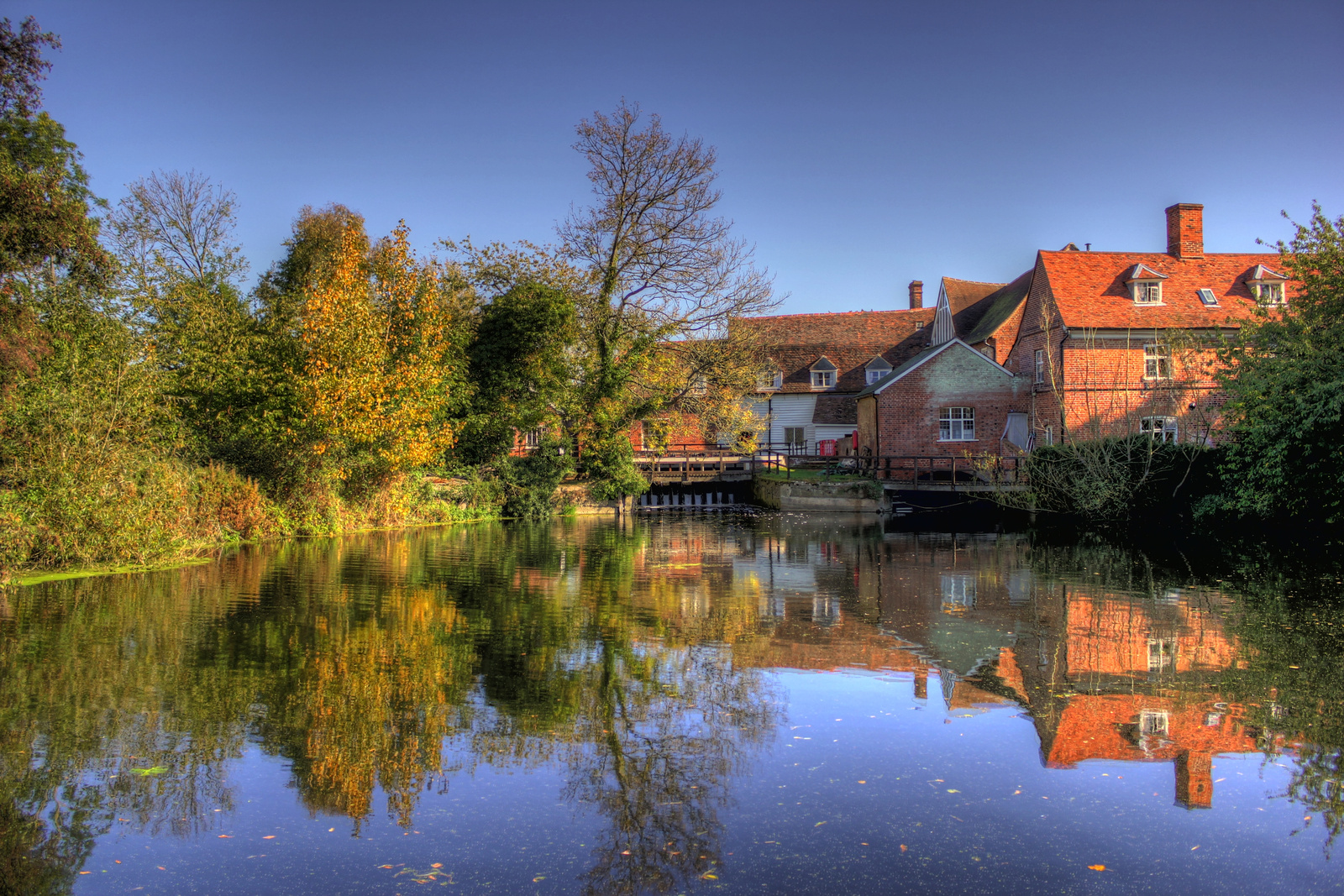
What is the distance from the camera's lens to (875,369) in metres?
53.2

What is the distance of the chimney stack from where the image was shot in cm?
6112

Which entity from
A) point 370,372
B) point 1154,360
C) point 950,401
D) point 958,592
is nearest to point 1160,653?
point 958,592

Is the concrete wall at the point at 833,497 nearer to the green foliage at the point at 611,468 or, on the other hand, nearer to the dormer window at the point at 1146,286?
the green foliage at the point at 611,468

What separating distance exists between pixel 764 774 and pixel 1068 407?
34.2 meters

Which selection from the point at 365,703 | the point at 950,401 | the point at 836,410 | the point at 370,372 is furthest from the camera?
the point at 836,410

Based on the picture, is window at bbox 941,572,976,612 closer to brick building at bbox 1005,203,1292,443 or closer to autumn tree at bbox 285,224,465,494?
autumn tree at bbox 285,224,465,494

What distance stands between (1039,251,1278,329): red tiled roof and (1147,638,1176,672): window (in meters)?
28.2

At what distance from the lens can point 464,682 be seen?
352 inches

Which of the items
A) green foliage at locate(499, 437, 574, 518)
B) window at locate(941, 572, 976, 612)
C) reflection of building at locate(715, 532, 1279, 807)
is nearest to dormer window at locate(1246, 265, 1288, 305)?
reflection of building at locate(715, 532, 1279, 807)

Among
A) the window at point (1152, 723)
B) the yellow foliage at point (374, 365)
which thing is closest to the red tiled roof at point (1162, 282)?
the yellow foliage at point (374, 365)

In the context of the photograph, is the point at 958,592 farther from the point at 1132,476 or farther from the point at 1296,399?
the point at 1132,476

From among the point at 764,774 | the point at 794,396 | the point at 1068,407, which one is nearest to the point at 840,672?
the point at 764,774

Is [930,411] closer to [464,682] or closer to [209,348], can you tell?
[209,348]

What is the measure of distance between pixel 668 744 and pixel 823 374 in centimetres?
4860
